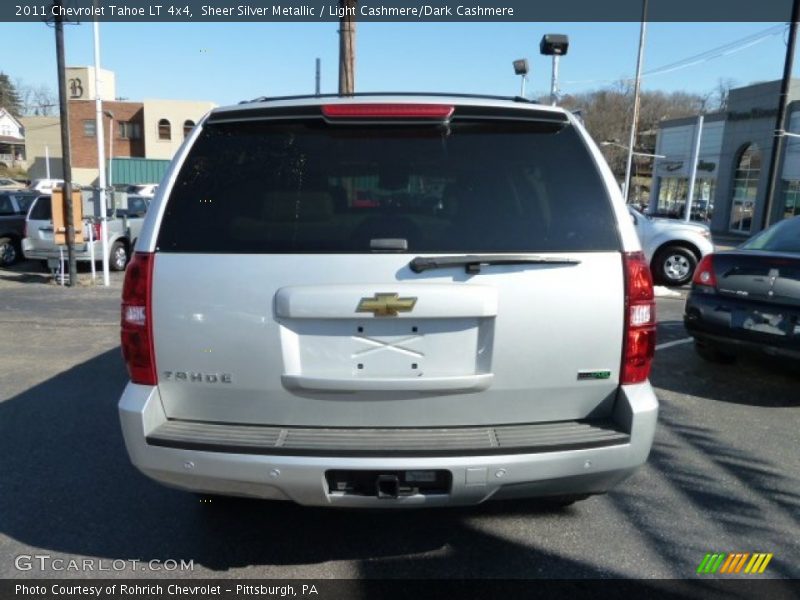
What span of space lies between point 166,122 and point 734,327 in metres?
50.3

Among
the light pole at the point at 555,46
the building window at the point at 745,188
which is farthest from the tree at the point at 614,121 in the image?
the light pole at the point at 555,46

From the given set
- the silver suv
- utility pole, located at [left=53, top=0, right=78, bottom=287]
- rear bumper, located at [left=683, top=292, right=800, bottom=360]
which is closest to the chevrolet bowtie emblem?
the silver suv

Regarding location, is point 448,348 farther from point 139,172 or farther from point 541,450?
point 139,172

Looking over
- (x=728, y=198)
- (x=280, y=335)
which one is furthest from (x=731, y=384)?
(x=728, y=198)

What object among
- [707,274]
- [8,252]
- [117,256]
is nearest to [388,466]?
[707,274]

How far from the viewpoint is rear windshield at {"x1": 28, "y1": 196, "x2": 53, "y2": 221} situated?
43.5 ft

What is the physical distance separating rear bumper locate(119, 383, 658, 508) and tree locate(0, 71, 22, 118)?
123324mm

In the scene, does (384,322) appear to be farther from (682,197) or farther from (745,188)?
(682,197)

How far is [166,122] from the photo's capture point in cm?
4906

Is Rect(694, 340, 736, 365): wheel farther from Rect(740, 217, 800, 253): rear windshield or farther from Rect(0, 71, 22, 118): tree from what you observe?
Rect(0, 71, 22, 118): tree

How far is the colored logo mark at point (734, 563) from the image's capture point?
115 inches

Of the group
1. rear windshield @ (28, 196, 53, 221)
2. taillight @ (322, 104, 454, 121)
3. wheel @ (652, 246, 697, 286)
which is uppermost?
taillight @ (322, 104, 454, 121)

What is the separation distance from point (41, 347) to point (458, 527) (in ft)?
18.2

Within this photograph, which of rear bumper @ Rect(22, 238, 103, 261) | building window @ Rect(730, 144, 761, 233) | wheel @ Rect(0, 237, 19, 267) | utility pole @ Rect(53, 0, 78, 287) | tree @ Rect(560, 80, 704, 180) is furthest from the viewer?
tree @ Rect(560, 80, 704, 180)
